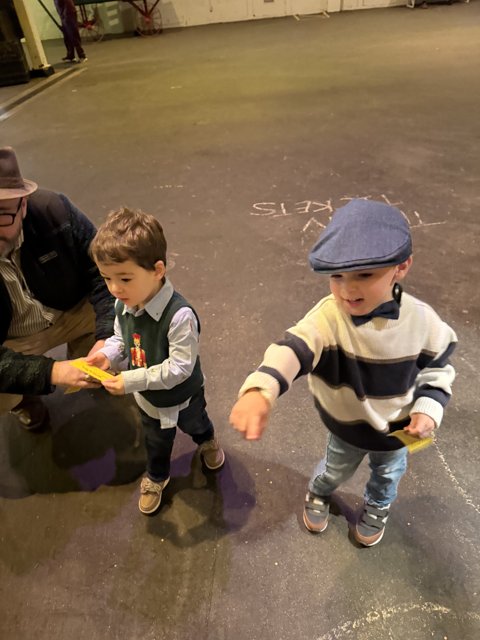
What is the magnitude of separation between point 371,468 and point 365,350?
0.58m

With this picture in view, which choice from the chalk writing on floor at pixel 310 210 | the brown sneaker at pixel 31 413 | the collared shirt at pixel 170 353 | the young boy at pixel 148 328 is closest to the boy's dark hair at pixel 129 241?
the young boy at pixel 148 328

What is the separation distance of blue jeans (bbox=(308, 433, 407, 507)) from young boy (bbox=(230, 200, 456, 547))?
0.05ft

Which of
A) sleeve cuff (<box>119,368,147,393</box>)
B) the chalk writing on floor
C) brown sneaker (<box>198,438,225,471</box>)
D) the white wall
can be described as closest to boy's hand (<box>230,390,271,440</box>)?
sleeve cuff (<box>119,368,147,393</box>)

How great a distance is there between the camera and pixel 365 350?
3.53ft

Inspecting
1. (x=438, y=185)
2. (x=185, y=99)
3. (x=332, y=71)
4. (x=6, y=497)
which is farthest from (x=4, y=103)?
(x=6, y=497)

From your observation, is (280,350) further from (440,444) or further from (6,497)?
(6,497)

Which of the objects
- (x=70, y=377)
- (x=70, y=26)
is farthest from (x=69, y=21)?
(x=70, y=377)

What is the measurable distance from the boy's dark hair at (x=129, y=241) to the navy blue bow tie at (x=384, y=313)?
58 cm

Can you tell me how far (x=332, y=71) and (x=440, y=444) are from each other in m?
6.11

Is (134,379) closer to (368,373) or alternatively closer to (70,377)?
(70,377)

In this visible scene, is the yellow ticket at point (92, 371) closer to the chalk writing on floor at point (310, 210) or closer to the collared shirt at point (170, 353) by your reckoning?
the collared shirt at point (170, 353)

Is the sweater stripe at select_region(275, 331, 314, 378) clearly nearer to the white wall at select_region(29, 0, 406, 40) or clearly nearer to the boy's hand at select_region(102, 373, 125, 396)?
the boy's hand at select_region(102, 373, 125, 396)

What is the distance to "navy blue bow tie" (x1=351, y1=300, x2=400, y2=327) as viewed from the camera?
1.03 m

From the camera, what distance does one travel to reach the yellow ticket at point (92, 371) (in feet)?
4.60
